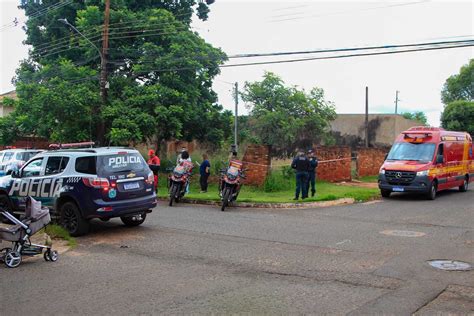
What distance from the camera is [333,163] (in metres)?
21.9

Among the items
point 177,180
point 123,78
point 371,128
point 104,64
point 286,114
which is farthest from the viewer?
point 371,128

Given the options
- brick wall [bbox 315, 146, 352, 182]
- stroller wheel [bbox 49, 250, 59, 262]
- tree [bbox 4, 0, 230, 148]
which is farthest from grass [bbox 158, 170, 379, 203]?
stroller wheel [bbox 49, 250, 59, 262]

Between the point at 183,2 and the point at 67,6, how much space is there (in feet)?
19.8

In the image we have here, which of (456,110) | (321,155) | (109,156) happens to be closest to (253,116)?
(321,155)

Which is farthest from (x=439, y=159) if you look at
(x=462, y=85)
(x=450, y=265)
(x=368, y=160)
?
(x=462, y=85)

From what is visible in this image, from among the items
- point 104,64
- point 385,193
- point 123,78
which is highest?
point 104,64

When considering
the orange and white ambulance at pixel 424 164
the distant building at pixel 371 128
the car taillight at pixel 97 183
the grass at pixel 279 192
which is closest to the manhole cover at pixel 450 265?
the car taillight at pixel 97 183

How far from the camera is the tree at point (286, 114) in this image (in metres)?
33.8

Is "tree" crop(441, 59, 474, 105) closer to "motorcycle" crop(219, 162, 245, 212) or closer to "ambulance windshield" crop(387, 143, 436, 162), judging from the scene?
"ambulance windshield" crop(387, 143, 436, 162)

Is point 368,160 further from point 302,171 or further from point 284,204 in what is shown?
point 284,204

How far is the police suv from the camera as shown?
10.3m

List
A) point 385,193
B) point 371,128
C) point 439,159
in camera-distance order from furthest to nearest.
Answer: point 371,128 → point 385,193 → point 439,159

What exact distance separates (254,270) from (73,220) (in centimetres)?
482

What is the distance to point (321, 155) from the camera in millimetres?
21625
